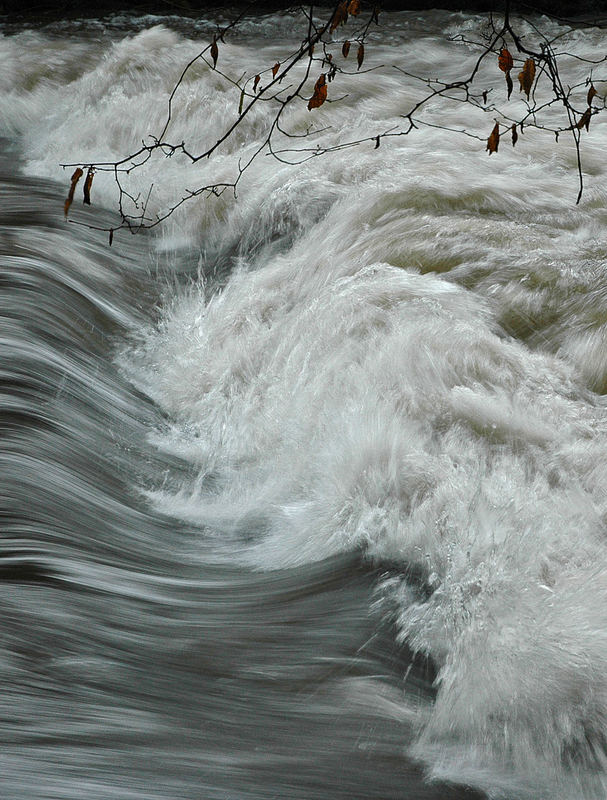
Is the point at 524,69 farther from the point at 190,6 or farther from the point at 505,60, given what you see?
the point at 190,6

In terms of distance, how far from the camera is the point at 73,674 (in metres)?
2.12

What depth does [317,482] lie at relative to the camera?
9.75 ft

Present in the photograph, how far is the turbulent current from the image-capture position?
6.57 ft

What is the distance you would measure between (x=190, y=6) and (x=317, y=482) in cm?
801

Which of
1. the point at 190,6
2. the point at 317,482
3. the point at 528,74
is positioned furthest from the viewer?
the point at 190,6

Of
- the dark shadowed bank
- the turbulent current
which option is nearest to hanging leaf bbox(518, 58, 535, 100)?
the turbulent current

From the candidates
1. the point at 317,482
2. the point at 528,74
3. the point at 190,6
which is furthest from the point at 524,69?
the point at 190,6

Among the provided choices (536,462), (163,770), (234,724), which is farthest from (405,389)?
(163,770)

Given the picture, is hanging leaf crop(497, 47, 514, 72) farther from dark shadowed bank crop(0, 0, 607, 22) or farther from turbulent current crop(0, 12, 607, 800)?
dark shadowed bank crop(0, 0, 607, 22)

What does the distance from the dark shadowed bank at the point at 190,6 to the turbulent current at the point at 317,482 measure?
149 inches

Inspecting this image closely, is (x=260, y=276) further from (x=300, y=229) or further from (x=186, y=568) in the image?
(x=186, y=568)

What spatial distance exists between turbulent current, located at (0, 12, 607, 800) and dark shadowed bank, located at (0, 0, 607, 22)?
12.4ft

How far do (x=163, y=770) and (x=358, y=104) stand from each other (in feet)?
17.3

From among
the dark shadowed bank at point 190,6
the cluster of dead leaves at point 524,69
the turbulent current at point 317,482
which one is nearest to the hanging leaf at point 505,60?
the cluster of dead leaves at point 524,69
